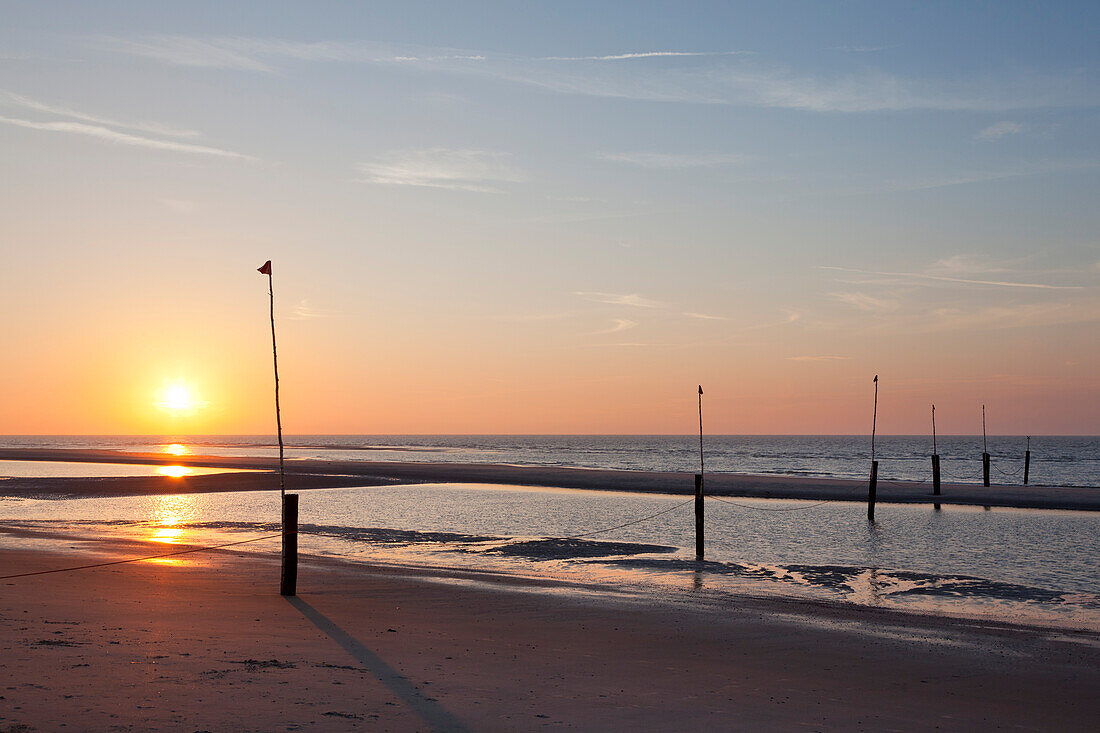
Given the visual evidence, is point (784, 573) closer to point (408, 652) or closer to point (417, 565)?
point (417, 565)

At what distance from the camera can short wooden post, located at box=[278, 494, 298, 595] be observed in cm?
1431

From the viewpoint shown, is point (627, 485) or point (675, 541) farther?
point (627, 485)

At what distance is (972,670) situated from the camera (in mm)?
11008

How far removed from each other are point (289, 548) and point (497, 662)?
17.4 ft

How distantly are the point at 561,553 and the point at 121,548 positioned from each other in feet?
34.5

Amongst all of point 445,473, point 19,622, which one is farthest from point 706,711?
point 445,473

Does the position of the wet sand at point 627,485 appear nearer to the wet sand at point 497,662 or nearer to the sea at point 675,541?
the sea at point 675,541

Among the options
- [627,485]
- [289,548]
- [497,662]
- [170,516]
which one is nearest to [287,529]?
[289,548]

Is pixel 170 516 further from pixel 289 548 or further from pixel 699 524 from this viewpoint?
pixel 289 548

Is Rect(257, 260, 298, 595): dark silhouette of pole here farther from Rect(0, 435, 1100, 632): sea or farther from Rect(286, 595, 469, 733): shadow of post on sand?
Rect(0, 435, 1100, 632): sea

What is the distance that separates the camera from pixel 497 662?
1052 centimetres

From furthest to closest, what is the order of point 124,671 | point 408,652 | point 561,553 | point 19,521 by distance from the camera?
point 19,521, point 561,553, point 408,652, point 124,671

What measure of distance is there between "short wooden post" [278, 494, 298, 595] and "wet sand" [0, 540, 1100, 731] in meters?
0.30

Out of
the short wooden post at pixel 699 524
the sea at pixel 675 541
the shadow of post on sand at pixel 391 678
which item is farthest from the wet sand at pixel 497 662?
the short wooden post at pixel 699 524
